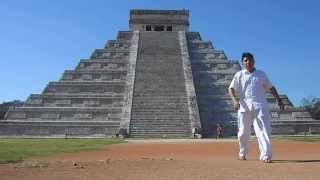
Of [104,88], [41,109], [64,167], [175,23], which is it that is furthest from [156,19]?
[64,167]

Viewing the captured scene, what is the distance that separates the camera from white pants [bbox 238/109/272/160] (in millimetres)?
9312

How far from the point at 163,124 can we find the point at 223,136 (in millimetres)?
3865

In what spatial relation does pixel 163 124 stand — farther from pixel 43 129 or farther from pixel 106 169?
pixel 106 169

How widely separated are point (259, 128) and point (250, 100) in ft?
1.81

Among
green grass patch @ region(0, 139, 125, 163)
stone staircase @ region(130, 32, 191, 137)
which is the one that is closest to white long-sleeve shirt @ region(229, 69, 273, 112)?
green grass patch @ region(0, 139, 125, 163)

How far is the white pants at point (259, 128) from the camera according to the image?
9312 mm

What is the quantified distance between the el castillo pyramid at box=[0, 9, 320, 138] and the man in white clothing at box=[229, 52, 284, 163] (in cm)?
2102

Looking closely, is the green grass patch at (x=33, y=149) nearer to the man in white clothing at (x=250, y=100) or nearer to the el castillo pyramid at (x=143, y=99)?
the man in white clothing at (x=250, y=100)

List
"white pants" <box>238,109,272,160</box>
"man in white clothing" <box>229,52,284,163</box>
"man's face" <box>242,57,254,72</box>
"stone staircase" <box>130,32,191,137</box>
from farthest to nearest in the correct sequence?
"stone staircase" <box>130,32,191,137</box>
"man's face" <box>242,57,254,72</box>
"man in white clothing" <box>229,52,284,163</box>
"white pants" <box>238,109,272,160</box>

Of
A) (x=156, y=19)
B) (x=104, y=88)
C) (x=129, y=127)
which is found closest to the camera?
(x=129, y=127)

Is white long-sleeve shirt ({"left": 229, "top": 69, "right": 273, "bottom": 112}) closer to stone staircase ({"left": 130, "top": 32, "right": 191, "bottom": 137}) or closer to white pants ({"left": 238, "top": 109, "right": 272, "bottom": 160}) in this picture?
white pants ({"left": 238, "top": 109, "right": 272, "bottom": 160})

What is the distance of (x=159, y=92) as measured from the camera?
35469 mm

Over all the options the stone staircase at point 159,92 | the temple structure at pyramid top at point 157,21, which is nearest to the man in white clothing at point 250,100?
the stone staircase at point 159,92

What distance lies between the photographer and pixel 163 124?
105 feet
